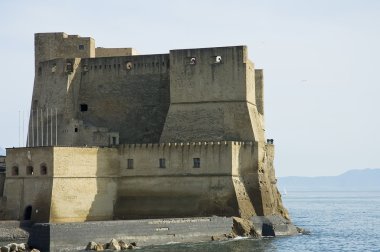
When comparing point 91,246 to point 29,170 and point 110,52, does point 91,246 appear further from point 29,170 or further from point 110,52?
point 110,52

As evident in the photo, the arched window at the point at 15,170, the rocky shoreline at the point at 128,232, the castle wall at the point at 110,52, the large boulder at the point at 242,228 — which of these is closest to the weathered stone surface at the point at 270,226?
the rocky shoreline at the point at 128,232

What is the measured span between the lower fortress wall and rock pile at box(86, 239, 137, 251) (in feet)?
17.4

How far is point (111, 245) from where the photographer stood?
44.7 meters

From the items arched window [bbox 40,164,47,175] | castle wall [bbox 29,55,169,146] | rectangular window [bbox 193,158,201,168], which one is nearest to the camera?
arched window [bbox 40,164,47,175]

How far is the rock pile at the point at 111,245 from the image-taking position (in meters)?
44.1

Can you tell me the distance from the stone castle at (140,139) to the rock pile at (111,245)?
499cm

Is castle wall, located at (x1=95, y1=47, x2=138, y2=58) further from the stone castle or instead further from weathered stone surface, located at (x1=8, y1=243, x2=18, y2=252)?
weathered stone surface, located at (x1=8, y1=243, x2=18, y2=252)

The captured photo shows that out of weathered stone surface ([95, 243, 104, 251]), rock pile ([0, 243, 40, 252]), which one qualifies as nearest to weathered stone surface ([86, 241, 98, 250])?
weathered stone surface ([95, 243, 104, 251])

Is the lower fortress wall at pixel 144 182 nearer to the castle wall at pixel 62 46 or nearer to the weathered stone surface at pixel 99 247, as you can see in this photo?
the weathered stone surface at pixel 99 247

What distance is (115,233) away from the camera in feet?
149

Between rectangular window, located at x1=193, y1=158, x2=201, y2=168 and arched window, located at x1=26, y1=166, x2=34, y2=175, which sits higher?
rectangular window, located at x1=193, y1=158, x2=201, y2=168

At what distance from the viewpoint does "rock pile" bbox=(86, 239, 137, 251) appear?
44.1 metres

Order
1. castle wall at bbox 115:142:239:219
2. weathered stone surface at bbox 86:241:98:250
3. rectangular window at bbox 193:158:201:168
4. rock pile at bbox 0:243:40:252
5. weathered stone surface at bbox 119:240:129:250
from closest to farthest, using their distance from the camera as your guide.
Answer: rock pile at bbox 0:243:40:252 → weathered stone surface at bbox 86:241:98:250 → weathered stone surface at bbox 119:240:129:250 → castle wall at bbox 115:142:239:219 → rectangular window at bbox 193:158:201:168

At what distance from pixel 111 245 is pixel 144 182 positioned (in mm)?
8776
